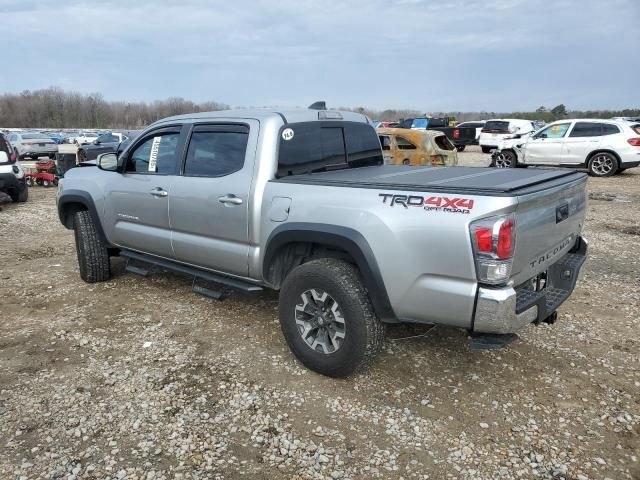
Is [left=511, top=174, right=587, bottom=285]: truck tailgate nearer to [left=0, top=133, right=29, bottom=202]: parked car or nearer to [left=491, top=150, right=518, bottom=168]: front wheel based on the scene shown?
[left=0, top=133, right=29, bottom=202]: parked car

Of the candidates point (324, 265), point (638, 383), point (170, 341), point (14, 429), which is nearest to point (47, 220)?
point (170, 341)

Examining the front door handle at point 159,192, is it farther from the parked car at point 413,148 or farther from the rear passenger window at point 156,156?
the parked car at point 413,148

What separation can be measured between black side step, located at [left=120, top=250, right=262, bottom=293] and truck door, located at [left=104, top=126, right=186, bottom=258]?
0.35 ft

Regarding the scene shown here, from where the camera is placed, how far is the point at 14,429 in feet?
9.72

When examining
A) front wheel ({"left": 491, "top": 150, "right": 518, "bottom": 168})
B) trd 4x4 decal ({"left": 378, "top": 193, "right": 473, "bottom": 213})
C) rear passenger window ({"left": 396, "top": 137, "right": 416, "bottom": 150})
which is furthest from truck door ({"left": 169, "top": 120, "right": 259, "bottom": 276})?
front wheel ({"left": 491, "top": 150, "right": 518, "bottom": 168})

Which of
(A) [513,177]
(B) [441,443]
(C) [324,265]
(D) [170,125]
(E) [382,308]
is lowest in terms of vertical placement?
(B) [441,443]

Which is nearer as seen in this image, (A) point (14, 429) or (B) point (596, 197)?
(A) point (14, 429)

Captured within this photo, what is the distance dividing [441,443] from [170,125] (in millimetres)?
3493

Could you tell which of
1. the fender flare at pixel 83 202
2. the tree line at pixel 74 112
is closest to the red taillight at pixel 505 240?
the fender flare at pixel 83 202

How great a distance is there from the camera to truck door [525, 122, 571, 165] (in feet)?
48.2

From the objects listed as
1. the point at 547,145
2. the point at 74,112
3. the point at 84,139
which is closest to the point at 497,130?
the point at 547,145

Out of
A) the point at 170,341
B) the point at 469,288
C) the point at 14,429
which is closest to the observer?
the point at 469,288

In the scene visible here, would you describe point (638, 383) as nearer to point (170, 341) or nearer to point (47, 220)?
point (170, 341)

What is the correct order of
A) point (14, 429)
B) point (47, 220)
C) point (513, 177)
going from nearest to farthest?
point (14, 429) < point (513, 177) < point (47, 220)
